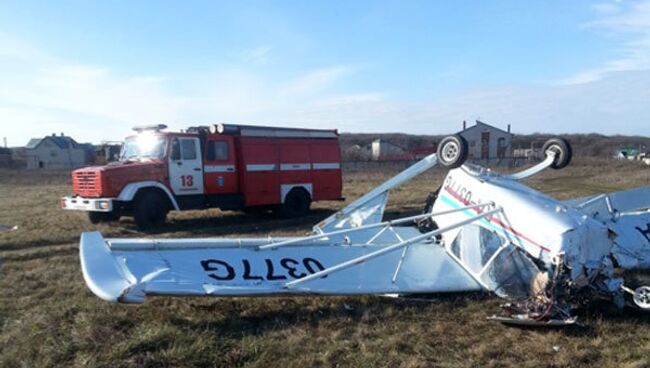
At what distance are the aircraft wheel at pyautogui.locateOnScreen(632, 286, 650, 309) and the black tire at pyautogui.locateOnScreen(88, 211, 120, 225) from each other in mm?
11313

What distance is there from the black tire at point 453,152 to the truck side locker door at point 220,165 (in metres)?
7.61

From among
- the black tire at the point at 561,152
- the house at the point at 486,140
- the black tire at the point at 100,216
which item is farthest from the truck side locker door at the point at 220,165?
the house at the point at 486,140

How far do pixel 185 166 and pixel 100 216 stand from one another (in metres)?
2.47

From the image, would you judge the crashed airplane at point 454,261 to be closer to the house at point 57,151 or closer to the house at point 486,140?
the house at point 486,140

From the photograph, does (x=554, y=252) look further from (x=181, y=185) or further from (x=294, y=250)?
(x=181, y=185)

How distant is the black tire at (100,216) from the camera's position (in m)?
13.0

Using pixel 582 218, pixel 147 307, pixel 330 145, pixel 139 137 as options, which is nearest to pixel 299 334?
pixel 147 307

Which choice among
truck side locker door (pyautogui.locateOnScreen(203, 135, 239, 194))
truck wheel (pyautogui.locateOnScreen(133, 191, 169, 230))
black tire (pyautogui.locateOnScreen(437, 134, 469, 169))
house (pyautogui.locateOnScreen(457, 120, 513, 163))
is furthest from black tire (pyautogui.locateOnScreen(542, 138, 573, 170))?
house (pyautogui.locateOnScreen(457, 120, 513, 163))

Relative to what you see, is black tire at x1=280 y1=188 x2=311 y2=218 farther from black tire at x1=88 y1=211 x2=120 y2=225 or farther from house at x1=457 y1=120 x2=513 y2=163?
house at x1=457 y1=120 x2=513 y2=163

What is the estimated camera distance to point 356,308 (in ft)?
18.9

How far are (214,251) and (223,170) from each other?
769 cm

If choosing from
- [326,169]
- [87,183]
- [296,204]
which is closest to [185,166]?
[87,183]

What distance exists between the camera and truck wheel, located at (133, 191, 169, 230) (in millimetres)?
12211

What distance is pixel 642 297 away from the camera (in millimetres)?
5336
